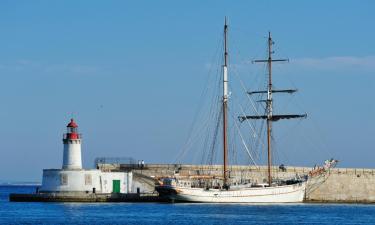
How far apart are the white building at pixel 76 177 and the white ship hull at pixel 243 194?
3473mm

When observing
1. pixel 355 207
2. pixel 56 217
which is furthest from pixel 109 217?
pixel 355 207

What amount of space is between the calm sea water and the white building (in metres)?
1.82

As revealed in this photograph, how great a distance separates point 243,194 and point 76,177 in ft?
36.2

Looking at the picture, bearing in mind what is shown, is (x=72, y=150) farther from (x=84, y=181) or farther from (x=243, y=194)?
(x=243, y=194)

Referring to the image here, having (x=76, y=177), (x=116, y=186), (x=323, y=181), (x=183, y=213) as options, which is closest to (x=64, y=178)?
(x=76, y=177)

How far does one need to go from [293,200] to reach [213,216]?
50.9 ft

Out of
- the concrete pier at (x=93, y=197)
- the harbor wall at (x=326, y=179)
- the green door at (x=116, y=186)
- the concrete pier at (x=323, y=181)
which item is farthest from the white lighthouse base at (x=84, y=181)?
the harbor wall at (x=326, y=179)

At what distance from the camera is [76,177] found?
6488cm

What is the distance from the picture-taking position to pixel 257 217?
179 feet

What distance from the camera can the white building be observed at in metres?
64.9

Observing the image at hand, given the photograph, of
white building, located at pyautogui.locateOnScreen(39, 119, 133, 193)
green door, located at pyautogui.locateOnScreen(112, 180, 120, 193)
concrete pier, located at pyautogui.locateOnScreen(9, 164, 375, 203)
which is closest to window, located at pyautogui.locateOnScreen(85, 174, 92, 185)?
white building, located at pyautogui.locateOnScreen(39, 119, 133, 193)

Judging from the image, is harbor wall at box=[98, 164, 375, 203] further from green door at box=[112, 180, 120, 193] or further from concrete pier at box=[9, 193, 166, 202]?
concrete pier at box=[9, 193, 166, 202]

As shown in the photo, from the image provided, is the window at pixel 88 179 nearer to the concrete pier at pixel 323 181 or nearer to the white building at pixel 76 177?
the white building at pixel 76 177

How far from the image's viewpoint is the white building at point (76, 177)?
64938 millimetres
